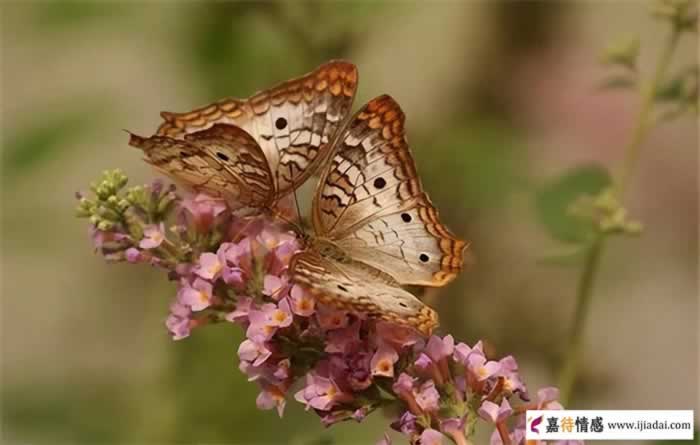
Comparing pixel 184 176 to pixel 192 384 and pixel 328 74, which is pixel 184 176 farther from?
pixel 192 384

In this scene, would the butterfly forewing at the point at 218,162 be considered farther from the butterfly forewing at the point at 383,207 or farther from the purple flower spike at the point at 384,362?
the purple flower spike at the point at 384,362

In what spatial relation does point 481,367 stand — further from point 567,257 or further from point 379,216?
point 567,257

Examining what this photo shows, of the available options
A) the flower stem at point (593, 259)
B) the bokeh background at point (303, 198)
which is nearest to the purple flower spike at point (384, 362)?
the flower stem at point (593, 259)

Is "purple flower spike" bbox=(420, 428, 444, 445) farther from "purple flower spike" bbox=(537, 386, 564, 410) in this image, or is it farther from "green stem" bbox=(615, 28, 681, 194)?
"green stem" bbox=(615, 28, 681, 194)

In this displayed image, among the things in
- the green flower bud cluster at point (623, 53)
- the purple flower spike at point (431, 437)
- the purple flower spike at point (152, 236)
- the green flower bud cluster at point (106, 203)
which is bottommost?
the purple flower spike at point (431, 437)

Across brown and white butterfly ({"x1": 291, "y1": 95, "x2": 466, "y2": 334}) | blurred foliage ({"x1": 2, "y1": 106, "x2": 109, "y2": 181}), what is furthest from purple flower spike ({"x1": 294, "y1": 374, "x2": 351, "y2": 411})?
blurred foliage ({"x1": 2, "y1": 106, "x2": 109, "y2": 181})

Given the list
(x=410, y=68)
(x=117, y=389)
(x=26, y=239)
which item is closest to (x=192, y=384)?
(x=117, y=389)
